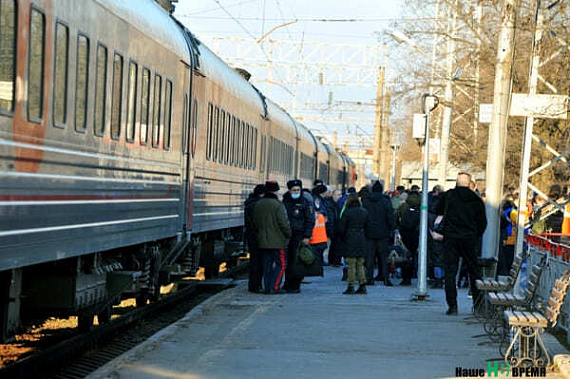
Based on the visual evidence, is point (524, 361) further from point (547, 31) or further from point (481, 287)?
point (547, 31)

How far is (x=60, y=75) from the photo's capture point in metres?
9.36

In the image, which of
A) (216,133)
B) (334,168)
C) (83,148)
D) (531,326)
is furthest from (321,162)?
(83,148)

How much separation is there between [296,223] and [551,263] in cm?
478

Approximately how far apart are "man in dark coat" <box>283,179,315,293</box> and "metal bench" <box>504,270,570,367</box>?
7.50 meters

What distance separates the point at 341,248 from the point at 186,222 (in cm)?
342

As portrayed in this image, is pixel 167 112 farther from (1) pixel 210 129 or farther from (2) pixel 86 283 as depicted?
(1) pixel 210 129

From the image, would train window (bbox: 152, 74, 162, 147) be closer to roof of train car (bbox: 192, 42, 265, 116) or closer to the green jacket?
roof of train car (bbox: 192, 42, 265, 116)

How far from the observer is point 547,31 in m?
20.8

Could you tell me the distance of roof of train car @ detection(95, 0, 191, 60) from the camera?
38.0 ft

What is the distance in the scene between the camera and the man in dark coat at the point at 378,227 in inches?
799

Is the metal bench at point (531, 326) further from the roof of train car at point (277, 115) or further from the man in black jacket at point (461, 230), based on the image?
the roof of train car at point (277, 115)

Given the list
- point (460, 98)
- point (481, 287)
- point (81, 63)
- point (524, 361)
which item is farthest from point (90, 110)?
point (460, 98)

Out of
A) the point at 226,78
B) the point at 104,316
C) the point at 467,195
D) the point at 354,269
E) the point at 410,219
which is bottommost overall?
the point at 104,316

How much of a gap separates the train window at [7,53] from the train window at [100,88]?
2480mm
